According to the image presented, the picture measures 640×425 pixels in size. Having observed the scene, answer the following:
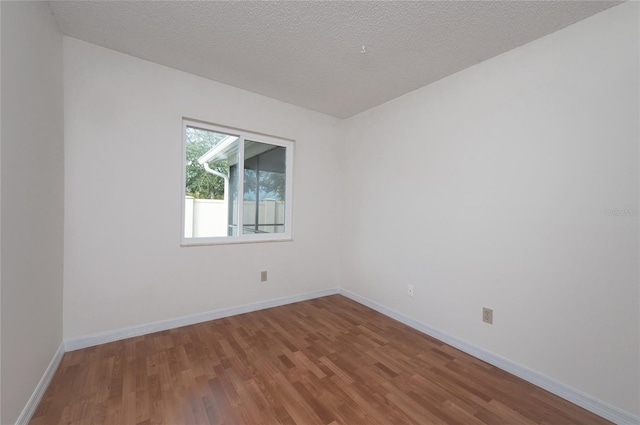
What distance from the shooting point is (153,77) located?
2420 mm

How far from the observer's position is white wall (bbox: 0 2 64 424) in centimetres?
124

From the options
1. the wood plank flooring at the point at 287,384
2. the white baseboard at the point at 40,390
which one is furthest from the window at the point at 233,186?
the white baseboard at the point at 40,390

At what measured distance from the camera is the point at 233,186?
309cm

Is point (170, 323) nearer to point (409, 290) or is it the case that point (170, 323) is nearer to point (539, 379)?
point (409, 290)

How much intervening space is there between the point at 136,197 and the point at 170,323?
124cm

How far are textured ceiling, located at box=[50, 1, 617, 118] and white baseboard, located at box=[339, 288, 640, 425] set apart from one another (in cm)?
243

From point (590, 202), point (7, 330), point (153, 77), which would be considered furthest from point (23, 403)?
point (590, 202)

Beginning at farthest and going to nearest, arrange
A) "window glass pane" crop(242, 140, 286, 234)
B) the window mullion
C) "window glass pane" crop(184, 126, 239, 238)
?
"window glass pane" crop(242, 140, 286, 234) < the window mullion < "window glass pane" crop(184, 126, 239, 238)

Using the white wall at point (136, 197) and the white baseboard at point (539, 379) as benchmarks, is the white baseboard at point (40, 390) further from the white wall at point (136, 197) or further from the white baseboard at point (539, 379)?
the white baseboard at point (539, 379)

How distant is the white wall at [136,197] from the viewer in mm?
2129

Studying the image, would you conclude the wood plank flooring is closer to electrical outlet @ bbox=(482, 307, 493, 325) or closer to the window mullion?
electrical outlet @ bbox=(482, 307, 493, 325)

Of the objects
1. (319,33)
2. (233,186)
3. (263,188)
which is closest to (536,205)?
(319,33)

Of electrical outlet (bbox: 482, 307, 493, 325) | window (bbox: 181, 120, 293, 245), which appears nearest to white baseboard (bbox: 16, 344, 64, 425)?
window (bbox: 181, 120, 293, 245)

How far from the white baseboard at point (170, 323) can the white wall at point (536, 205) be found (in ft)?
4.69
